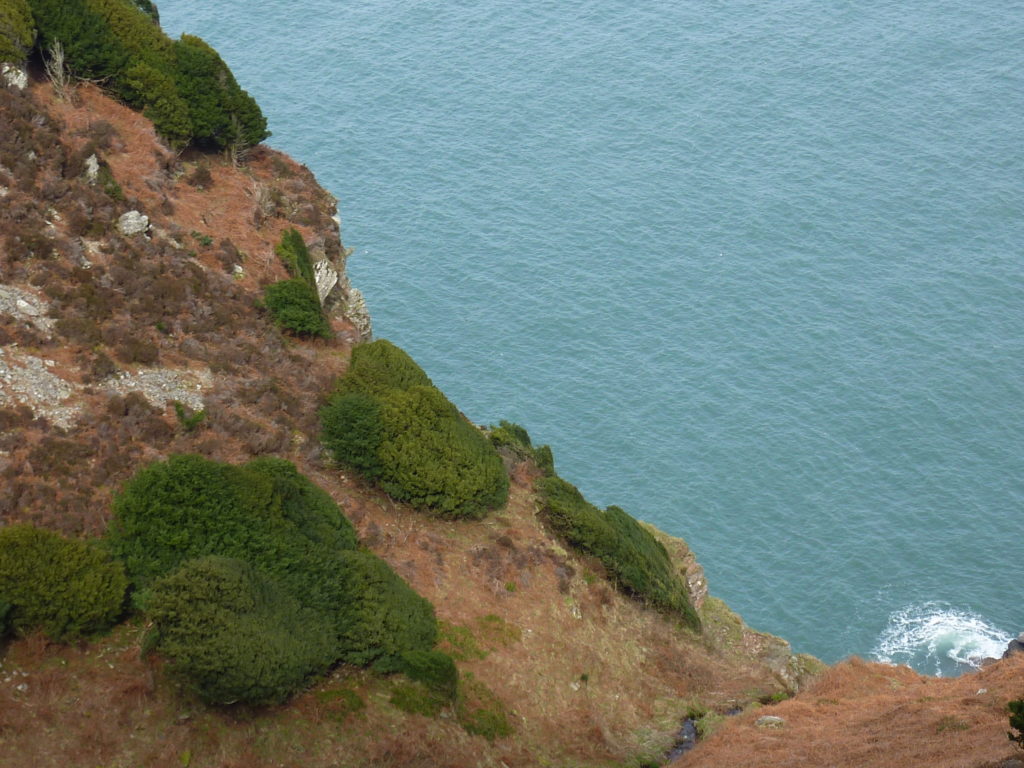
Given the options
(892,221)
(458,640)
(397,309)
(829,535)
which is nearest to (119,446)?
(458,640)

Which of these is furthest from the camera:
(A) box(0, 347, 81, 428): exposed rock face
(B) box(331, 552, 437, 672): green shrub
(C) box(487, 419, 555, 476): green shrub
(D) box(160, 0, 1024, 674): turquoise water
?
(D) box(160, 0, 1024, 674): turquoise water

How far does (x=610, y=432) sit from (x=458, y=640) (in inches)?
2662

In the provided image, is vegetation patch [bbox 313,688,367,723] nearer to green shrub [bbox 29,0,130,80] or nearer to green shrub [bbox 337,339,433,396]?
green shrub [bbox 337,339,433,396]

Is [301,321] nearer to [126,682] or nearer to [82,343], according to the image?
[82,343]

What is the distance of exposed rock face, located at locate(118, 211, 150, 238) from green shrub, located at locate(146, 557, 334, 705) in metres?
18.4

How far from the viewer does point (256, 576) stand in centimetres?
2773

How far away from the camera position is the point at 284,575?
28906 millimetres

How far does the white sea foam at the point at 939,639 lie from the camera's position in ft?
260

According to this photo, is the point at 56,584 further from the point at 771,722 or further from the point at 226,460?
the point at 771,722

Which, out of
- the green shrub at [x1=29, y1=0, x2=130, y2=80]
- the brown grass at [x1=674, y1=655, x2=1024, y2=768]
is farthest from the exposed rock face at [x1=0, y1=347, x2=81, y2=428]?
the brown grass at [x1=674, y1=655, x2=1024, y2=768]

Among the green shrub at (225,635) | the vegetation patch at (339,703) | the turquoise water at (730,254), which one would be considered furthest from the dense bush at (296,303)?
the turquoise water at (730,254)

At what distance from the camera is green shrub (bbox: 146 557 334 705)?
2514 cm

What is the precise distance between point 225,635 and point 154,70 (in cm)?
3034

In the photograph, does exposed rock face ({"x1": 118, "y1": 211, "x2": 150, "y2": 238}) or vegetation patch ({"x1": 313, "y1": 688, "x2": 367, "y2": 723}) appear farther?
exposed rock face ({"x1": 118, "y1": 211, "x2": 150, "y2": 238})
